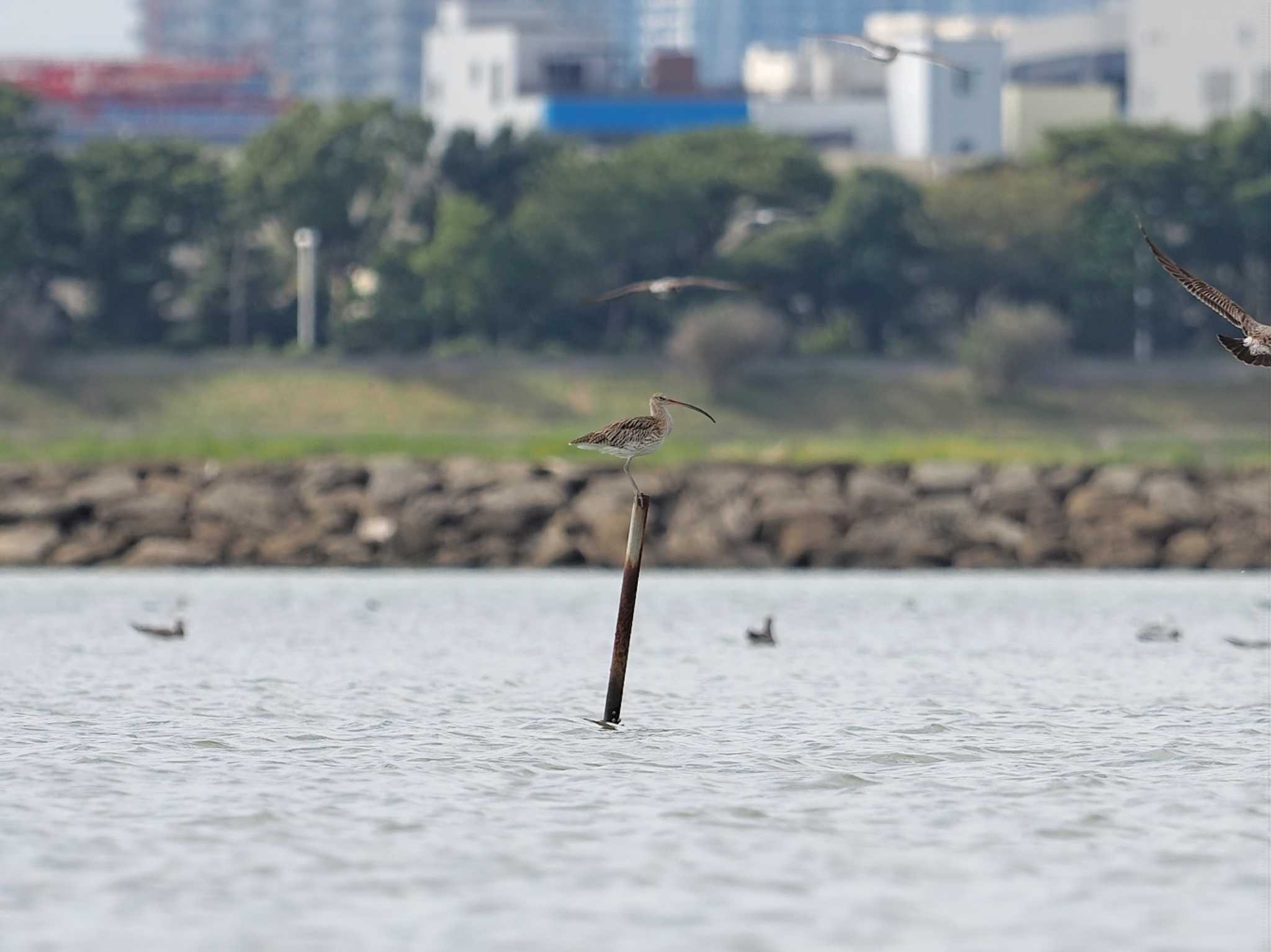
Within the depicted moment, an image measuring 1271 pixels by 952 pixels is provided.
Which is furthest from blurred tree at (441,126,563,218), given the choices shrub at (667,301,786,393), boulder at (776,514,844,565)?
boulder at (776,514,844,565)

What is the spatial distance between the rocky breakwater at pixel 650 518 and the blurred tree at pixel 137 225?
5316 cm

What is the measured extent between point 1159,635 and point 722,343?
7462 cm

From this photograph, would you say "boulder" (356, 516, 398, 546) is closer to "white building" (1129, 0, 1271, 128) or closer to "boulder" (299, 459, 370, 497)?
"boulder" (299, 459, 370, 497)

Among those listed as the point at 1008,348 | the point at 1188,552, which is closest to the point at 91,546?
the point at 1188,552

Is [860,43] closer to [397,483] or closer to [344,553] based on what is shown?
[344,553]

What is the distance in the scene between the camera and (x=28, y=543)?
62.1 meters

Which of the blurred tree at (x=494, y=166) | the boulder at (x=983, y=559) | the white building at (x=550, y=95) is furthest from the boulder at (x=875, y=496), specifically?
the white building at (x=550, y=95)

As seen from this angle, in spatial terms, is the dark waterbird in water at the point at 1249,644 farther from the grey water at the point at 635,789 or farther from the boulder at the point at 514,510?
the boulder at the point at 514,510

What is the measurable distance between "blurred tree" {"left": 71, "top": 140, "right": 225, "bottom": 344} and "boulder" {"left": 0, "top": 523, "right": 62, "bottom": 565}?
5616 cm

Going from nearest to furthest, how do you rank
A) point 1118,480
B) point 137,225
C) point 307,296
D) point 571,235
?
point 1118,480 < point 137,225 < point 307,296 < point 571,235

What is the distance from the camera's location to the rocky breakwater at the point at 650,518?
6256 cm

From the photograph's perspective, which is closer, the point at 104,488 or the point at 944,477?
the point at 104,488

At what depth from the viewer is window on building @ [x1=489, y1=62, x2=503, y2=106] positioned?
642 feet

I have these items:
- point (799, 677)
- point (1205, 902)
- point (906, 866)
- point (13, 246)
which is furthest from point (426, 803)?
point (13, 246)
